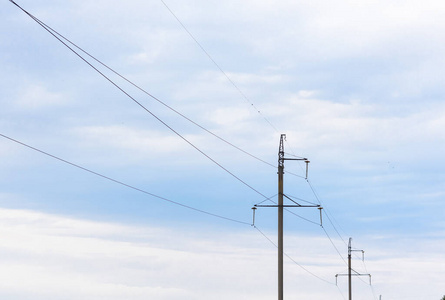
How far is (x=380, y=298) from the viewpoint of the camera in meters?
140

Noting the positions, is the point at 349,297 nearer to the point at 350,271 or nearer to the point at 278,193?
the point at 350,271

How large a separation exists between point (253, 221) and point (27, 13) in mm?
23692

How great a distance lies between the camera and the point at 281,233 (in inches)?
1556

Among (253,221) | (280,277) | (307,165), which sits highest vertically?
(307,165)

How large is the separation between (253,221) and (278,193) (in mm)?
2096

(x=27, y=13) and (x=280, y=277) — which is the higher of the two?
(x=27, y=13)

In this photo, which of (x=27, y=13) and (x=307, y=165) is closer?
(x=27, y=13)

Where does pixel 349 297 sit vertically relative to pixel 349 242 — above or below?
below

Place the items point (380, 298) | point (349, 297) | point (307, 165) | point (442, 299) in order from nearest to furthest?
point (307, 165) → point (349, 297) → point (442, 299) → point (380, 298)

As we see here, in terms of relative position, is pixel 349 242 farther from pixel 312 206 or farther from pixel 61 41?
pixel 61 41

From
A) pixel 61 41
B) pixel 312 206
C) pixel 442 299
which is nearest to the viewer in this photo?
pixel 61 41

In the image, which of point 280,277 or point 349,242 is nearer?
point 280,277

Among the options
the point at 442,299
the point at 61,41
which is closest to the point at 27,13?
the point at 61,41

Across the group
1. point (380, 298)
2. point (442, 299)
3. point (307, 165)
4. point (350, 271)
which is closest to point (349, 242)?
point (350, 271)
